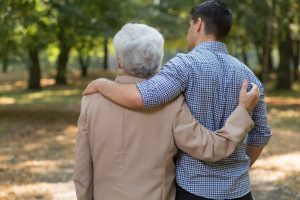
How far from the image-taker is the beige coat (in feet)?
8.73

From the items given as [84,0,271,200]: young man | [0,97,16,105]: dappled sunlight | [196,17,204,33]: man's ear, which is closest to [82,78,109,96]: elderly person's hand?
[84,0,271,200]: young man

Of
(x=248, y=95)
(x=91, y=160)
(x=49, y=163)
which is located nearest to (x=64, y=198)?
(x=49, y=163)

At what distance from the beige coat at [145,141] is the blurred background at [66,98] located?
0.76m

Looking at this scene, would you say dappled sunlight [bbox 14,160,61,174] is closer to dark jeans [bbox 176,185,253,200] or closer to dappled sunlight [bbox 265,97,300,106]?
dark jeans [bbox 176,185,253,200]

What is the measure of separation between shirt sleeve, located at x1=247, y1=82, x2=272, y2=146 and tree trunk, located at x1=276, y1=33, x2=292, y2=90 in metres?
21.2

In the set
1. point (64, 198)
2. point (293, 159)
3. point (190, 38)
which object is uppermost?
point (190, 38)

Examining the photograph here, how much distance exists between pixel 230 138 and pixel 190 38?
0.58 meters

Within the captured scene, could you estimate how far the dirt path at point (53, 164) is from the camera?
23.5 ft

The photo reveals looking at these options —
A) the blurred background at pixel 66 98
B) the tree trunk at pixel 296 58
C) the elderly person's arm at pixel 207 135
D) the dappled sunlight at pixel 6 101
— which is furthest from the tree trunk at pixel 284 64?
the elderly person's arm at pixel 207 135

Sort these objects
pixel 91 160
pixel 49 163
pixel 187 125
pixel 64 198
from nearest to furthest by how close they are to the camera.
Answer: pixel 187 125
pixel 91 160
pixel 64 198
pixel 49 163

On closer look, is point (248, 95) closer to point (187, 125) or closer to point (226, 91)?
point (226, 91)

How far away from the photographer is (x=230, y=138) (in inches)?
105

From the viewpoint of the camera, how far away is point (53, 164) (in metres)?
9.07

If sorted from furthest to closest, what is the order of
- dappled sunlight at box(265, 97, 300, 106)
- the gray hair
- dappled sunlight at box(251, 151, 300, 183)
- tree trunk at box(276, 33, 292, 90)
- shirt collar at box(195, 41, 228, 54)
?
tree trunk at box(276, 33, 292, 90) → dappled sunlight at box(265, 97, 300, 106) → dappled sunlight at box(251, 151, 300, 183) → shirt collar at box(195, 41, 228, 54) → the gray hair
